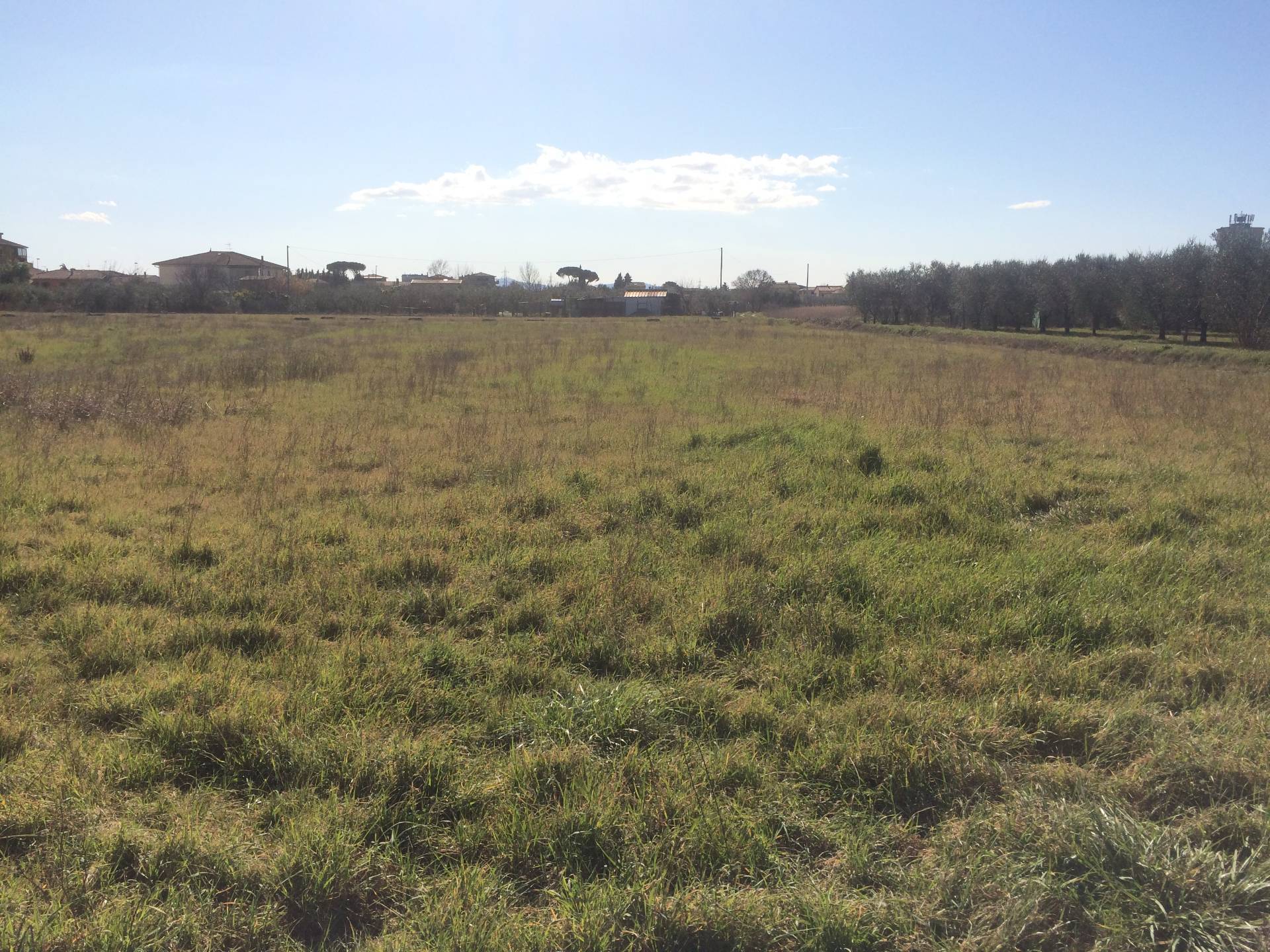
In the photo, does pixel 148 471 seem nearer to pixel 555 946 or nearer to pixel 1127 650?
pixel 555 946

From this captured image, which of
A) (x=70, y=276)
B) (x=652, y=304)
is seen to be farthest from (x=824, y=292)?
(x=70, y=276)

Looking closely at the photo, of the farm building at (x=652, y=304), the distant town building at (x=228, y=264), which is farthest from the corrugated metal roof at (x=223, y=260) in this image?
the farm building at (x=652, y=304)

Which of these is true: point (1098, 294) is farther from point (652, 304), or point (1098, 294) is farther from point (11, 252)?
point (11, 252)

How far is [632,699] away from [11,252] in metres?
91.3

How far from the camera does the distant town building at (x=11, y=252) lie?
65.3 metres

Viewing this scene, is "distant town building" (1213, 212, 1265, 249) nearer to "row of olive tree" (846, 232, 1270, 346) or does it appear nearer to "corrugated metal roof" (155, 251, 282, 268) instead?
"row of olive tree" (846, 232, 1270, 346)

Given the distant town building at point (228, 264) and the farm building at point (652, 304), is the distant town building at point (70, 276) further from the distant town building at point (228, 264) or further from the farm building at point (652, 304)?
the farm building at point (652, 304)

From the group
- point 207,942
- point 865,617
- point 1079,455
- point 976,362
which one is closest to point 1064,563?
point 865,617

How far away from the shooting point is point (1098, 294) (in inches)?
1750

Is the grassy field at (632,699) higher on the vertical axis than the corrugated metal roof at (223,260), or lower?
lower

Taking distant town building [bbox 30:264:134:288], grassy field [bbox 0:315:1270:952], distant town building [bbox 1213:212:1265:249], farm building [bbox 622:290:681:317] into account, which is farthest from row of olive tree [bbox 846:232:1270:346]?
distant town building [bbox 30:264:134:288]

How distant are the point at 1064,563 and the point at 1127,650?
1.41 metres

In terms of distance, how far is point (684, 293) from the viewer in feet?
289

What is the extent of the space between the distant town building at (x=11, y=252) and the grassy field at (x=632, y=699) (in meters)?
71.7
